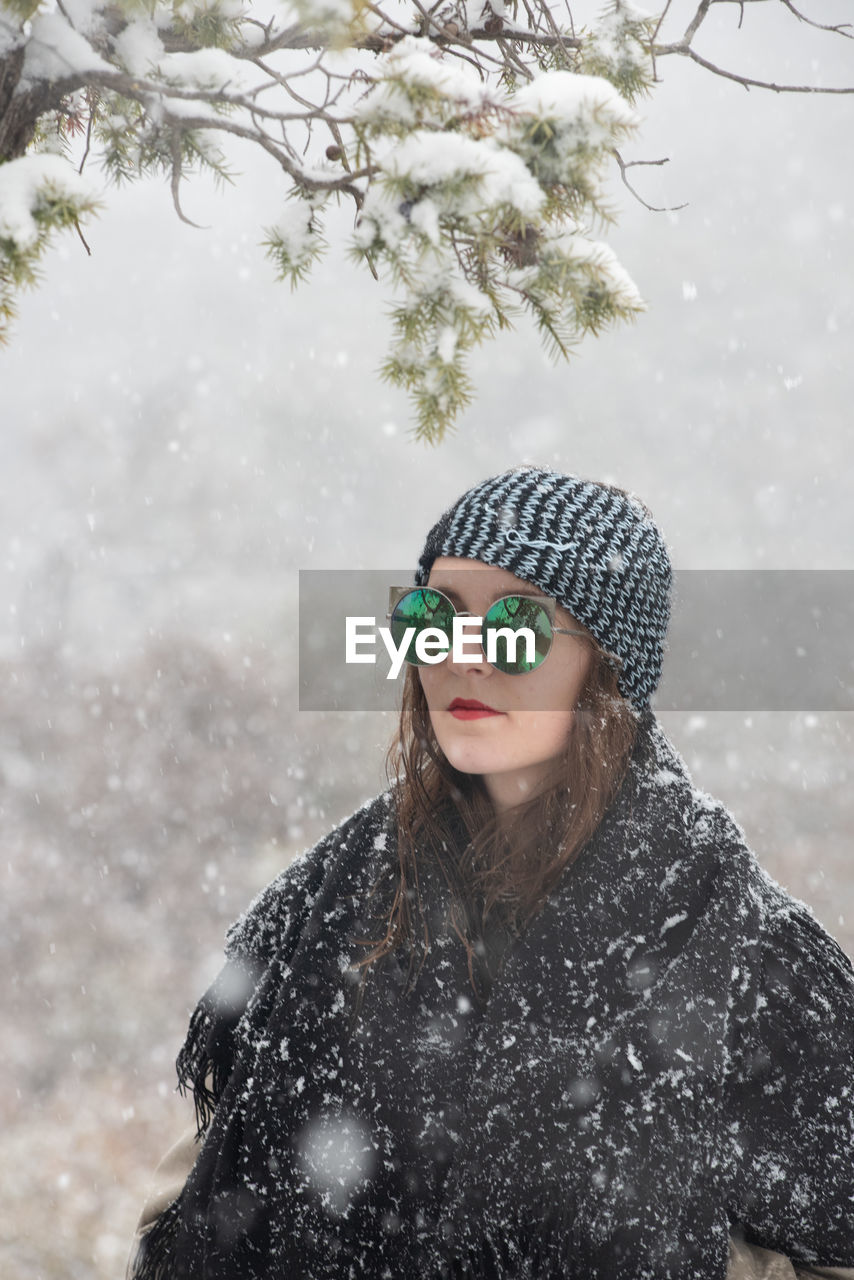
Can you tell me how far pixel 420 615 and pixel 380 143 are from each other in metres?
0.70

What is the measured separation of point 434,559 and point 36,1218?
389 centimetres

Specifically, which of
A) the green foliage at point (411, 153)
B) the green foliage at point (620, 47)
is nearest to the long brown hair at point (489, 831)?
the green foliage at point (411, 153)

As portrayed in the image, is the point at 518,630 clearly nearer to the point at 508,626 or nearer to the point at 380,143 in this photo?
the point at 508,626

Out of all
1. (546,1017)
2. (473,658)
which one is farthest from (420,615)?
(546,1017)

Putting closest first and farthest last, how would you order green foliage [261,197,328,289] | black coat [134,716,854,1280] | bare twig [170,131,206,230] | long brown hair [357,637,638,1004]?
1. bare twig [170,131,206,230]
2. green foliage [261,197,328,289]
3. black coat [134,716,854,1280]
4. long brown hair [357,637,638,1004]

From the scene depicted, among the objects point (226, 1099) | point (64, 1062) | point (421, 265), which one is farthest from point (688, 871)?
point (64, 1062)

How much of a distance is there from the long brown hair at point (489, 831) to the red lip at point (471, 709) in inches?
6.4

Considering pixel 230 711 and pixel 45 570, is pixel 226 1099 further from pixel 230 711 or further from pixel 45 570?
pixel 45 570

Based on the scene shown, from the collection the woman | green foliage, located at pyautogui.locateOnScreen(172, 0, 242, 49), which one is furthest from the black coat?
green foliage, located at pyautogui.locateOnScreen(172, 0, 242, 49)

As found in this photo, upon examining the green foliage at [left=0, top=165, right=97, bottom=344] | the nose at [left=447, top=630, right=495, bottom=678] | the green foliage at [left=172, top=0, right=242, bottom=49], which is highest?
the green foliage at [left=172, top=0, right=242, bottom=49]

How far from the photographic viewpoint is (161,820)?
5.21 m

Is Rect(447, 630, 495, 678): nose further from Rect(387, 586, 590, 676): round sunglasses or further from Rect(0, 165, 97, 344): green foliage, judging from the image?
Rect(0, 165, 97, 344): green foliage

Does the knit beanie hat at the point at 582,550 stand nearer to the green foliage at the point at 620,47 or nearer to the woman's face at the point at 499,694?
the woman's face at the point at 499,694

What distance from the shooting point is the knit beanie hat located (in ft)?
4.39
